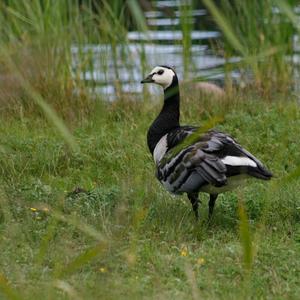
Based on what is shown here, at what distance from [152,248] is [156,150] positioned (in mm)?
1467

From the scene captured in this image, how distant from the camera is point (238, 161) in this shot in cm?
591

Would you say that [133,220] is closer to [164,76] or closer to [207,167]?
[207,167]

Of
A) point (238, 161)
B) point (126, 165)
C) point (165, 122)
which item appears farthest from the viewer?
point (126, 165)

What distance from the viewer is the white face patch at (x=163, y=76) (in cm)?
743

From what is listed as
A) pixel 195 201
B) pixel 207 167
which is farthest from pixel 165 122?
pixel 207 167

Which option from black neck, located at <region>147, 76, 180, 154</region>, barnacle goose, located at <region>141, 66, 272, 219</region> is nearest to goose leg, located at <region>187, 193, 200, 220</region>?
barnacle goose, located at <region>141, 66, 272, 219</region>

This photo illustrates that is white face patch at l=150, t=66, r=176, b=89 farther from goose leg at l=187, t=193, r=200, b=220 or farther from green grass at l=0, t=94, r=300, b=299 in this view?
goose leg at l=187, t=193, r=200, b=220

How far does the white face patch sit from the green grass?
577 mm

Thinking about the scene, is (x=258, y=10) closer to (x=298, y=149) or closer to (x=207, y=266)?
(x=298, y=149)

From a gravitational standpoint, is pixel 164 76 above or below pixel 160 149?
above

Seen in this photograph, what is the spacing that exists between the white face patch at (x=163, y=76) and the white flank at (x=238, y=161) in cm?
164

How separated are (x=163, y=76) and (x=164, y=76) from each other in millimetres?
14

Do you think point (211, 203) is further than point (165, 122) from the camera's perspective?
No

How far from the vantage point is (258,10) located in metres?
10.8
